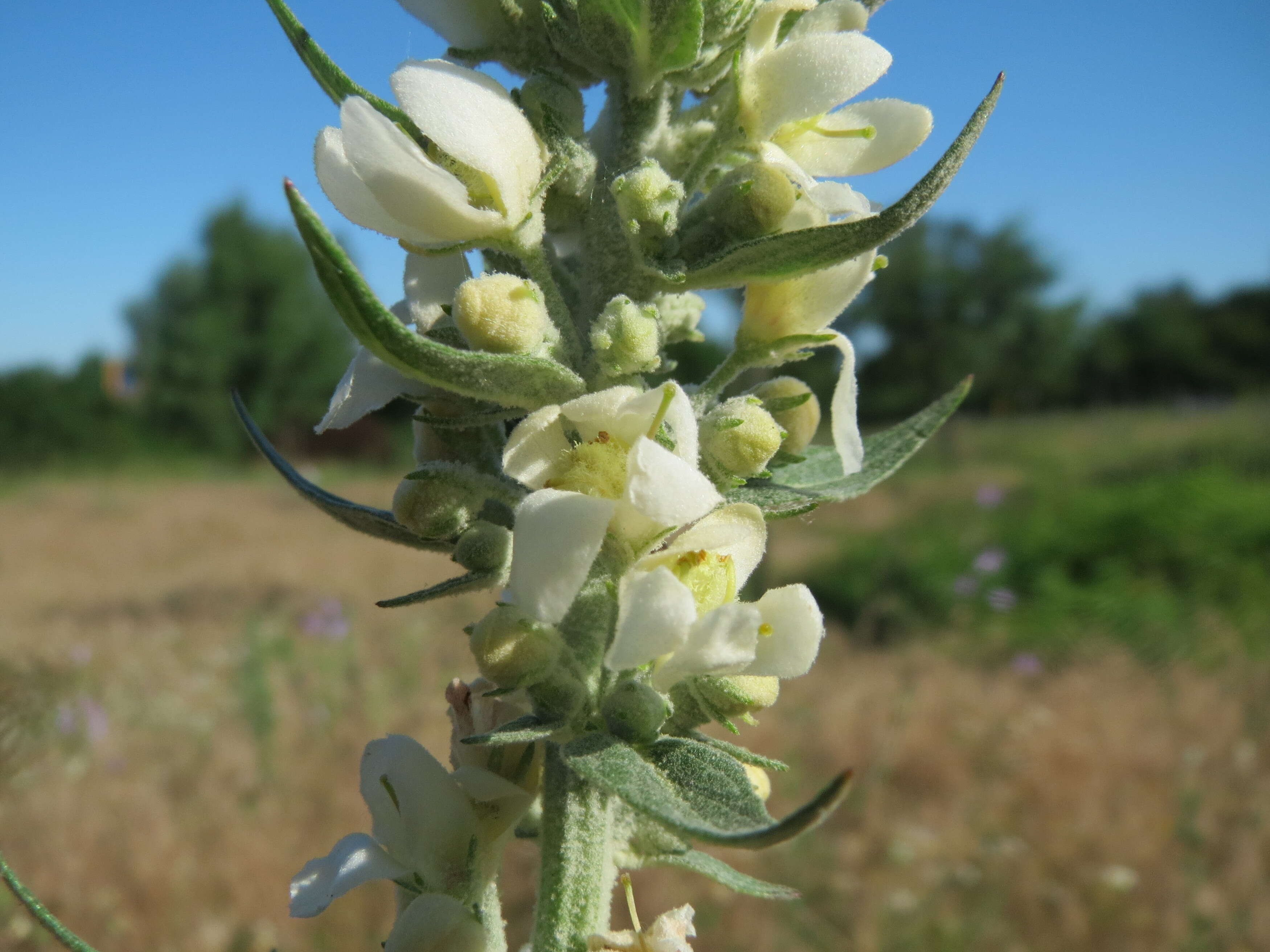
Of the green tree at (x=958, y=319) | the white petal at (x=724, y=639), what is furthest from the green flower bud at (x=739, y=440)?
the green tree at (x=958, y=319)

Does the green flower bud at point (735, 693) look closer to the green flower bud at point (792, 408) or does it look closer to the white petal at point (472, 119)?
the green flower bud at point (792, 408)

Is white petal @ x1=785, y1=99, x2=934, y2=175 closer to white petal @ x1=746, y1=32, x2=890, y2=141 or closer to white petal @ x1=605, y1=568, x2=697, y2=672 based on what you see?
white petal @ x1=746, y1=32, x2=890, y2=141

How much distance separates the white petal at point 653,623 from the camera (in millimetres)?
931

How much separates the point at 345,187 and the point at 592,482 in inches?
18.6

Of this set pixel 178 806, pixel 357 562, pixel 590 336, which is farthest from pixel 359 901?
pixel 357 562

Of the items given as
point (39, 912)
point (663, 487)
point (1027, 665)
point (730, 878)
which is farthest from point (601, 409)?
point (1027, 665)

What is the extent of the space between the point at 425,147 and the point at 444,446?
41 centimetres

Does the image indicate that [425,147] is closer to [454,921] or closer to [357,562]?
[454,921]

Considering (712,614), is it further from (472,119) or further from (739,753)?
(472,119)

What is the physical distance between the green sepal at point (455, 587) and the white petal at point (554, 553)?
27 cm

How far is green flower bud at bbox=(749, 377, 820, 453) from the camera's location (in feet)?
4.23

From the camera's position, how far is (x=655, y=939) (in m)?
1.20

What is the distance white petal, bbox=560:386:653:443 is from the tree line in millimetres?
22932

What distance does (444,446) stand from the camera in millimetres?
1307
